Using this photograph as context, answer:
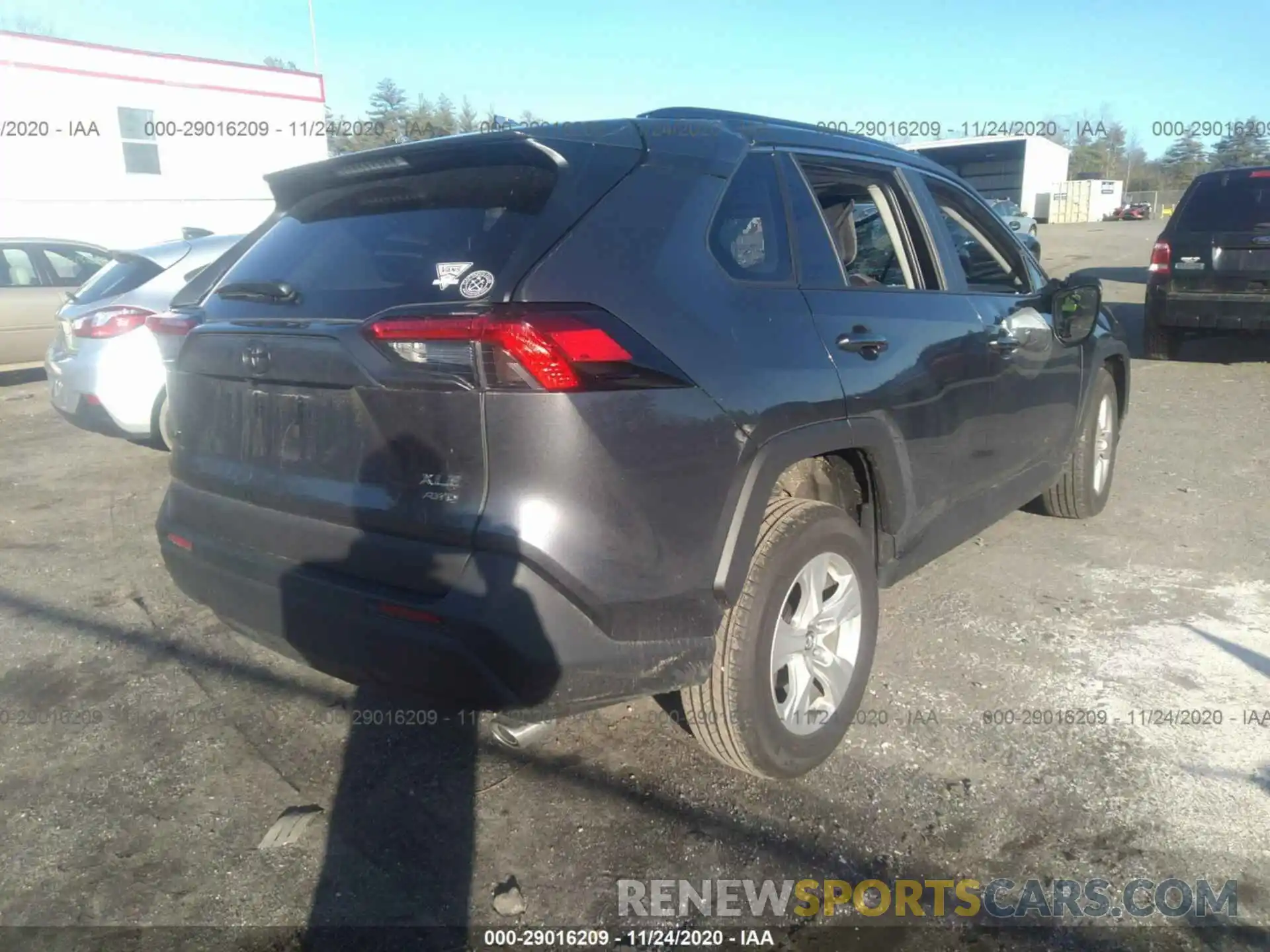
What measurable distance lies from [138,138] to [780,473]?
59.7ft

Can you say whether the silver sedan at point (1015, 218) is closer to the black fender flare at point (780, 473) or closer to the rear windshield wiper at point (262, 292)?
the black fender flare at point (780, 473)

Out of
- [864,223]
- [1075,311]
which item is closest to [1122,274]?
[1075,311]

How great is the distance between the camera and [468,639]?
2266mm

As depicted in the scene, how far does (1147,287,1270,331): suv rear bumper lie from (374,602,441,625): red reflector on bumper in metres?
9.24

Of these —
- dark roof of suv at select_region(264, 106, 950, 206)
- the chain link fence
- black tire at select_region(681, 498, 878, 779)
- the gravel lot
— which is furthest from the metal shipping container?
black tire at select_region(681, 498, 878, 779)

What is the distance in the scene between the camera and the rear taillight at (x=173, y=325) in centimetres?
312

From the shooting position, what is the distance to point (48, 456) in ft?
24.0

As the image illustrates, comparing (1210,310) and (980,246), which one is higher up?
(980,246)

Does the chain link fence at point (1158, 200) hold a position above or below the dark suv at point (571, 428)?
above

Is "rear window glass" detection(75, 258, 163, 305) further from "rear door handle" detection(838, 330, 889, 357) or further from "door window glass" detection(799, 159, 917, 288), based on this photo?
"rear door handle" detection(838, 330, 889, 357)

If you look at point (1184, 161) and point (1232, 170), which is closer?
point (1232, 170)

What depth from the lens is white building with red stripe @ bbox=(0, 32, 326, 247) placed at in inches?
622

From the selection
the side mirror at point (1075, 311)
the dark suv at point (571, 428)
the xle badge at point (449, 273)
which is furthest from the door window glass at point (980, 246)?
the xle badge at point (449, 273)

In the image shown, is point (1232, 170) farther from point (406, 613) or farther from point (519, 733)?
point (406, 613)
